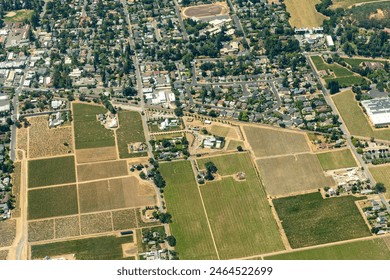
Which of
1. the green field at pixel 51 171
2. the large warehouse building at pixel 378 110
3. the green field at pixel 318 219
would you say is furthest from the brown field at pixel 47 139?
the large warehouse building at pixel 378 110

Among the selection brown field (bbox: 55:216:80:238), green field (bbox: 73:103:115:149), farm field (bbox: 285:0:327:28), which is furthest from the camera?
farm field (bbox: 285:0:327:28)

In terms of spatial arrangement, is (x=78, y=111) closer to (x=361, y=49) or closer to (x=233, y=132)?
(x=233, y=132)

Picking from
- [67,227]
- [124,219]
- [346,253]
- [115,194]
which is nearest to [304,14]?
[346,253]

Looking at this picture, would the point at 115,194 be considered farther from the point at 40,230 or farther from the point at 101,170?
the point at 40,230

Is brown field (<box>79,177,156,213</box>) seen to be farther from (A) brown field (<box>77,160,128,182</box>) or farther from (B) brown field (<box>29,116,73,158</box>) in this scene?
(B) brown field (<box>29,116,73,158</box>)

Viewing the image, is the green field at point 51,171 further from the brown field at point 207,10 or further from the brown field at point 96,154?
the brown field at point 207,10

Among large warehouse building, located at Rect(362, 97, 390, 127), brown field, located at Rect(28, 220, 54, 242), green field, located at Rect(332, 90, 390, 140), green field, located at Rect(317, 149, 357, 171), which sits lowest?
brown field, located at Rect(28, 220, 54, 242)

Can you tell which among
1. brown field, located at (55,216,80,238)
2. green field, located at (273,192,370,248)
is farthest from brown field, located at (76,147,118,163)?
green field, located at (273,192,370,248)
